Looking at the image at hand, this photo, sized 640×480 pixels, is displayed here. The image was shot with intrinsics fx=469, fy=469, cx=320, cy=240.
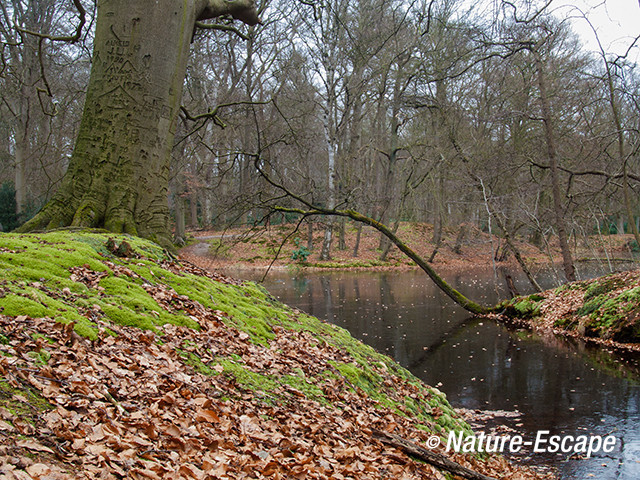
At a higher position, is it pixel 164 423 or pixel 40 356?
pixel 40 356

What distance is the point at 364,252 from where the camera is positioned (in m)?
26.9

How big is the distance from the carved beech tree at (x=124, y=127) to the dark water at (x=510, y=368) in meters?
5.43

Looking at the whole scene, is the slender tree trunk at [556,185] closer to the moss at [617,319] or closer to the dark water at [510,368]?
the dark water at [510,368]

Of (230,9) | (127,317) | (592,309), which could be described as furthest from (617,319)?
(127,317)

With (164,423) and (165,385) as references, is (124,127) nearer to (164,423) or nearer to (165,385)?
(165,385)

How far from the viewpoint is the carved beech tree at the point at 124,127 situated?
631cm

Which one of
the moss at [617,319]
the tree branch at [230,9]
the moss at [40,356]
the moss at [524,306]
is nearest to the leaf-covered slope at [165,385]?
the moss at [40,356]

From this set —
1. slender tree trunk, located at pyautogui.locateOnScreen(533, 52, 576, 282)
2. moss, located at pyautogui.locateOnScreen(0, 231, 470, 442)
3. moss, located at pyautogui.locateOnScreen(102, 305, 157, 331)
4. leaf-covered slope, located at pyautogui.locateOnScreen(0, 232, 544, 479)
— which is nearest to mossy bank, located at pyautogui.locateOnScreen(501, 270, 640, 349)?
slender tree trunk, located at pyautogui.locateOnScreen(533, 52, 576, 282)

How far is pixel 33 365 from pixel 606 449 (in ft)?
18.8

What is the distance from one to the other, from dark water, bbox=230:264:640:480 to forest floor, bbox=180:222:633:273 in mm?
7657

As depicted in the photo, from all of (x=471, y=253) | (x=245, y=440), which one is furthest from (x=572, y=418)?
(x=471, y=253)

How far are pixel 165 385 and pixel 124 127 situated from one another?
429 centimetres

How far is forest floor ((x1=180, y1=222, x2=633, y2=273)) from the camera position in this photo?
76.0 feet

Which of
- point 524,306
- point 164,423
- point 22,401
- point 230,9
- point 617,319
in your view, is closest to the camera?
point 22,401
